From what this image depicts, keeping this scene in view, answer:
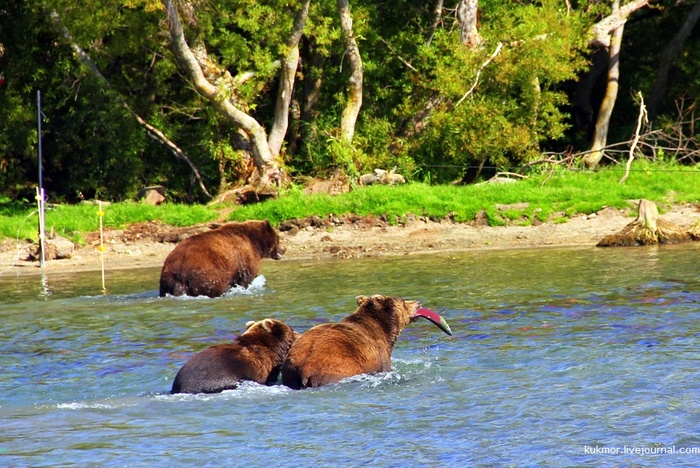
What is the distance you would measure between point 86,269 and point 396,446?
38.9ft

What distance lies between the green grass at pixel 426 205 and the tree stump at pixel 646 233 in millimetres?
1362

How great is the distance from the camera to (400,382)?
372 inches

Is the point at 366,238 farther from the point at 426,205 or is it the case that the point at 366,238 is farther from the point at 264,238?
the point at 264,238

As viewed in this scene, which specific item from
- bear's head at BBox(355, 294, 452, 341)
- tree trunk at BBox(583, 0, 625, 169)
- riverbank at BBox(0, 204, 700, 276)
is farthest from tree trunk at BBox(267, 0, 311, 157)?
bear's head at BBox(355, 294, 452, 341)

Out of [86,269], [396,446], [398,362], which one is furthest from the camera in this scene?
[86,269]

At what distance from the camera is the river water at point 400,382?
7.66 m

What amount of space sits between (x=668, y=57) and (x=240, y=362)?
19.2 meters

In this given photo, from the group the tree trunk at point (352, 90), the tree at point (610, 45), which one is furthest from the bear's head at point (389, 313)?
the tree at point (610, 45)

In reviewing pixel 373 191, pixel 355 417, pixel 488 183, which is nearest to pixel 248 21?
pixel 373 191

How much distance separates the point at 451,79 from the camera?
2341 cm

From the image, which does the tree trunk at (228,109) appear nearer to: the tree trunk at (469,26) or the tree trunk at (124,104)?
the tree trunk at (124,104)

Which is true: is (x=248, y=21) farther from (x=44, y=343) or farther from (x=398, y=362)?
(x=398, y=362)

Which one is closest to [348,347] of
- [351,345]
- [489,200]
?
[351,345]

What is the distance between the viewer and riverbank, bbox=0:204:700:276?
754 inches
